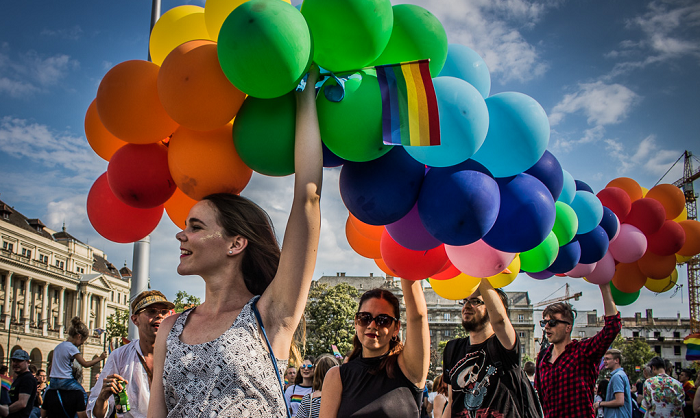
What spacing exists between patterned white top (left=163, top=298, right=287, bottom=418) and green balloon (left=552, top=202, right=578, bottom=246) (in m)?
2.62

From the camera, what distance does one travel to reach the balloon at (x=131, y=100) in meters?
2.33

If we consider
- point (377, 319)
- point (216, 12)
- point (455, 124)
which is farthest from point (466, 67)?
point (377, 319)

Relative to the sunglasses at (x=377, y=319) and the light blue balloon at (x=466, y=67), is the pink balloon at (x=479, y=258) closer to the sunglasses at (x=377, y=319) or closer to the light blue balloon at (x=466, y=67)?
A: the sunglasses at (x=377, y=319)

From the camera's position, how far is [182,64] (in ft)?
6.99

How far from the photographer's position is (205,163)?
235cm

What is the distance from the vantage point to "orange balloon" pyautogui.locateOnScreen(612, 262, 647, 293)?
222 inches

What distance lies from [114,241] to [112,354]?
2411mm

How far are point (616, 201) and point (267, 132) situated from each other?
4.45 meters

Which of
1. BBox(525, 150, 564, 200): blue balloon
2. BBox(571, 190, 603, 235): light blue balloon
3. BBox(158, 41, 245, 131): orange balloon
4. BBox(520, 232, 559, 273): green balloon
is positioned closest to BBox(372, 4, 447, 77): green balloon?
BBox(158, 41, 245, 131): orange balloon

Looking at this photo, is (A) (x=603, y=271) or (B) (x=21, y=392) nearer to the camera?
(A) (x=603, y=271)

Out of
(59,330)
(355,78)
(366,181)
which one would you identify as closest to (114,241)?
(366,181)

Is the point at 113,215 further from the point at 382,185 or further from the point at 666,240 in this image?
the point at 666,240

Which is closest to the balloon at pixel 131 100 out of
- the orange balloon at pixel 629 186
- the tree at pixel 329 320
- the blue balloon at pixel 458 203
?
the blue balloon at pixel 458 203

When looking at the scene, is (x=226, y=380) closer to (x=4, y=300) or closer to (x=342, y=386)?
(x=342, y=386)
